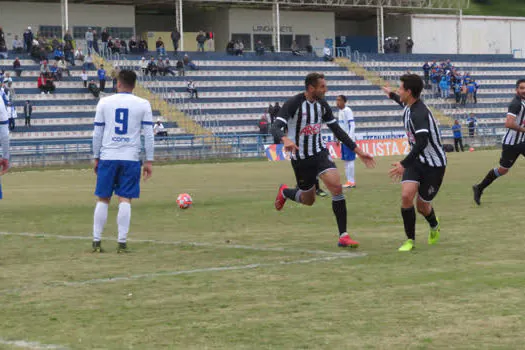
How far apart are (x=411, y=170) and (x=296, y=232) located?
8.57ft

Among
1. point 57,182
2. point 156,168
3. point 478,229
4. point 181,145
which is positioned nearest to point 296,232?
point 478,229

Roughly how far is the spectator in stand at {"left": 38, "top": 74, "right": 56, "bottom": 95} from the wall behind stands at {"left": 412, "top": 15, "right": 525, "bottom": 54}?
110 feet

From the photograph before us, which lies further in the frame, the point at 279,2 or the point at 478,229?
the point at 279,2

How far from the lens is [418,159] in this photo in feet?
38.9

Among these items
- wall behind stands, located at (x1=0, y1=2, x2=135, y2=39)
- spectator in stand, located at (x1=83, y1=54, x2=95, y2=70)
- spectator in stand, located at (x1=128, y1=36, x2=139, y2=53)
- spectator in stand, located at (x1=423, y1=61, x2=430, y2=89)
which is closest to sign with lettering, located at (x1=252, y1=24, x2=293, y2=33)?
wall behind stands, located at (x1=0, y1=2, x2=135, y2=39)

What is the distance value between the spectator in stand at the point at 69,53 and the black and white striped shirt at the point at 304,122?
4285 centimetres

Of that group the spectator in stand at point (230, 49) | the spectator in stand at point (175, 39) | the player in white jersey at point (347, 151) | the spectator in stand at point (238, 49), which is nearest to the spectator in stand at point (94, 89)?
the spectator in stand at point (175, 39)

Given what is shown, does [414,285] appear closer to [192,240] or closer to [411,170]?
[411,170]

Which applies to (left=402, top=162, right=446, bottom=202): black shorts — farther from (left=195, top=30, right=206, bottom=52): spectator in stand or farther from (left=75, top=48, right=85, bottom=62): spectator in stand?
(left=195, top=30, right=206, bottom=52): spectator in stand

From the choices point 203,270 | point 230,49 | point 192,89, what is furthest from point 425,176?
point 230,49

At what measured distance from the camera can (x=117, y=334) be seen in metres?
6.86

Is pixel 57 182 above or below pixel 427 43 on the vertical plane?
below

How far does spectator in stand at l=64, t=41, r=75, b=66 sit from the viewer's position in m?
53.3

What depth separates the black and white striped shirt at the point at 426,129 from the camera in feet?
38.1
